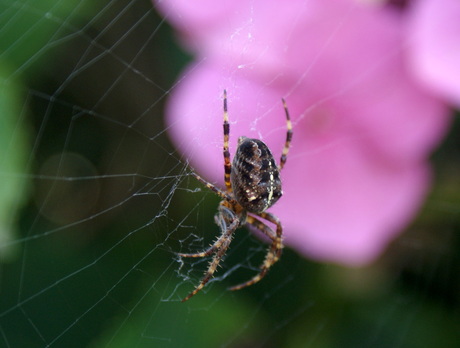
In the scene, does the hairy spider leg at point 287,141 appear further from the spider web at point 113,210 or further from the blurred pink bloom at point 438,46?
the blurred pink bloom at point 438,46

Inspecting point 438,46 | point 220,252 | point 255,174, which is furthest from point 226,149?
point 438,46

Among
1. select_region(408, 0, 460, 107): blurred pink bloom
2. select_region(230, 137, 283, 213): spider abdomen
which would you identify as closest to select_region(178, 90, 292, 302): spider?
select_region(230, 137, 283, 213): spider abdomen

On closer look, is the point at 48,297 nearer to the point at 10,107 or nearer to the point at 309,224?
the point at 10,107

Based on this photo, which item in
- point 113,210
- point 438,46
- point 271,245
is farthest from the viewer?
point 271,245

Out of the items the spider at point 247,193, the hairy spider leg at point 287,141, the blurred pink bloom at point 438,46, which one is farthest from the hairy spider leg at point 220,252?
the blurred pink bloom at point 438,46

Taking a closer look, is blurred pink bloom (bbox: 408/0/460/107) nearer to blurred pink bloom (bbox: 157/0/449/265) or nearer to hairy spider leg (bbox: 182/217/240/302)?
blurred pink bloom (bbox: 157/0/449/265)

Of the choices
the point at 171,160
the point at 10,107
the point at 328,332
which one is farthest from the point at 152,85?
the point at 328,332

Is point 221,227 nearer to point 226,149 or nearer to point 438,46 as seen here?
point 226,149
